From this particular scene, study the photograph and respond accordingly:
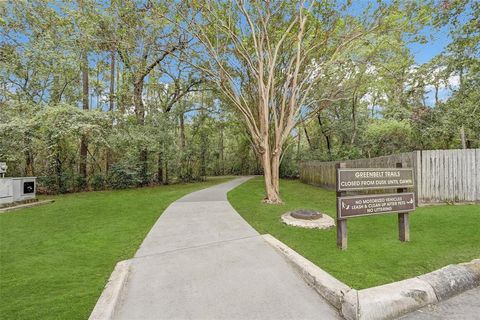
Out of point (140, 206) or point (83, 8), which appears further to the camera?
point (83, 8)

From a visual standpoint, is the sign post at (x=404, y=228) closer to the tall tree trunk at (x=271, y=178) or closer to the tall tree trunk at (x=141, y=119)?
the tall tree trunk at (x=271, y=178)

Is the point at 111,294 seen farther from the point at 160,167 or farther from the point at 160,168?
the point at 160,168

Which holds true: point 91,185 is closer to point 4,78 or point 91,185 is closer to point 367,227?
point 4,78

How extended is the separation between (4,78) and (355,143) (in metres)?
27.1

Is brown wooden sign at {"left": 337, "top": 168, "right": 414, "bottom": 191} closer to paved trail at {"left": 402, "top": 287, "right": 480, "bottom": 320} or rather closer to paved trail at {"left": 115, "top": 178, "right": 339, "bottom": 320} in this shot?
paved trail at {"left": 115, "top": 178, "right": 339, "bottom": 320}

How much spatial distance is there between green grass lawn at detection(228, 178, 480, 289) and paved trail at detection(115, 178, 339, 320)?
621 millimetres

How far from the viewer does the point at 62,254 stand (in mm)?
4293

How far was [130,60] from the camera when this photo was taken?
48.2ft

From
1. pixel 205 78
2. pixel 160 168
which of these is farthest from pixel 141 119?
pixel 205 78

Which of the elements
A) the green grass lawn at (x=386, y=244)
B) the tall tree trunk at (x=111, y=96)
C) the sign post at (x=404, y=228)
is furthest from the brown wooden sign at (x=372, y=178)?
the tall tree trunk at (x=111, y=96)

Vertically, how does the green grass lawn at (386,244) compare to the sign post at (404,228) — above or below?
below

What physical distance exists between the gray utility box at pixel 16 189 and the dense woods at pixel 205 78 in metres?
2.80

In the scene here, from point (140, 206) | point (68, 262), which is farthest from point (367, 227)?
point (140, 206)

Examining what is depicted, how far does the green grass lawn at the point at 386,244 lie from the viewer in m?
3.42
